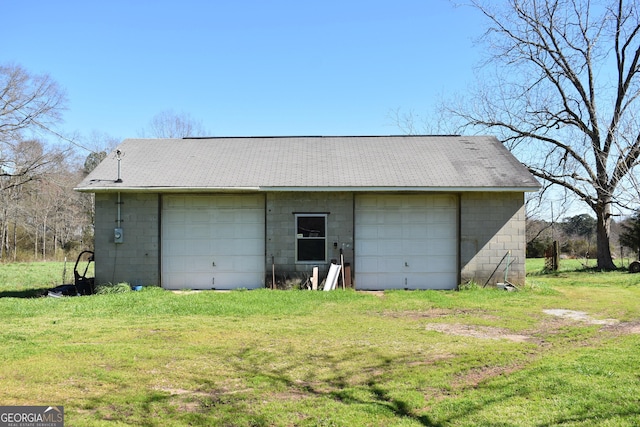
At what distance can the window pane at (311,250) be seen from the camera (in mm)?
13570

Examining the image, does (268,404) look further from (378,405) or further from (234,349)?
(234,349)

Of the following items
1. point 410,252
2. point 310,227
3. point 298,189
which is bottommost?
point 410,252

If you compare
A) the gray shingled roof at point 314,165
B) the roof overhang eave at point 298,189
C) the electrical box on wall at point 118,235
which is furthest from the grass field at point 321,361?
the gray shingled roof at point 314,165

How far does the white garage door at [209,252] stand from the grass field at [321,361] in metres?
2.22

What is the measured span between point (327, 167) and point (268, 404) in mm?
10372

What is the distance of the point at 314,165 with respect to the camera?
→ 48.7ft

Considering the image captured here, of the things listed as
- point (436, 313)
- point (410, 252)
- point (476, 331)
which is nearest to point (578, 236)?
point (410, 252)

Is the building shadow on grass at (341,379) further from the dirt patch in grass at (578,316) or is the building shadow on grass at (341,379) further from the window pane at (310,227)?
the window pane at (310,227)

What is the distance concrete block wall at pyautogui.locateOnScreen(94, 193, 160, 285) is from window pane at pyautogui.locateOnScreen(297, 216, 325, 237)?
382cm

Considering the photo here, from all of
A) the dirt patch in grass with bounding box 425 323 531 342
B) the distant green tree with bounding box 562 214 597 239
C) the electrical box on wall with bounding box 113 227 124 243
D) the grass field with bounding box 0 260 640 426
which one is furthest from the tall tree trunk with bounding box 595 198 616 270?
the distant green tree with bounding box 562 214 597 239

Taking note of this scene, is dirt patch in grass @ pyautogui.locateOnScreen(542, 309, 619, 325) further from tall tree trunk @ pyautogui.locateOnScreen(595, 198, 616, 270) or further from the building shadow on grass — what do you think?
tall tree trunk @ pyautogui.locateOnScreen(595, 198, 616, 270)

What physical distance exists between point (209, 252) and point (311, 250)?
277 centimetres

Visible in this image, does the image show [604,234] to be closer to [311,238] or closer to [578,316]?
[578,316]

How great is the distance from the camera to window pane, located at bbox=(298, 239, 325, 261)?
1357cm
